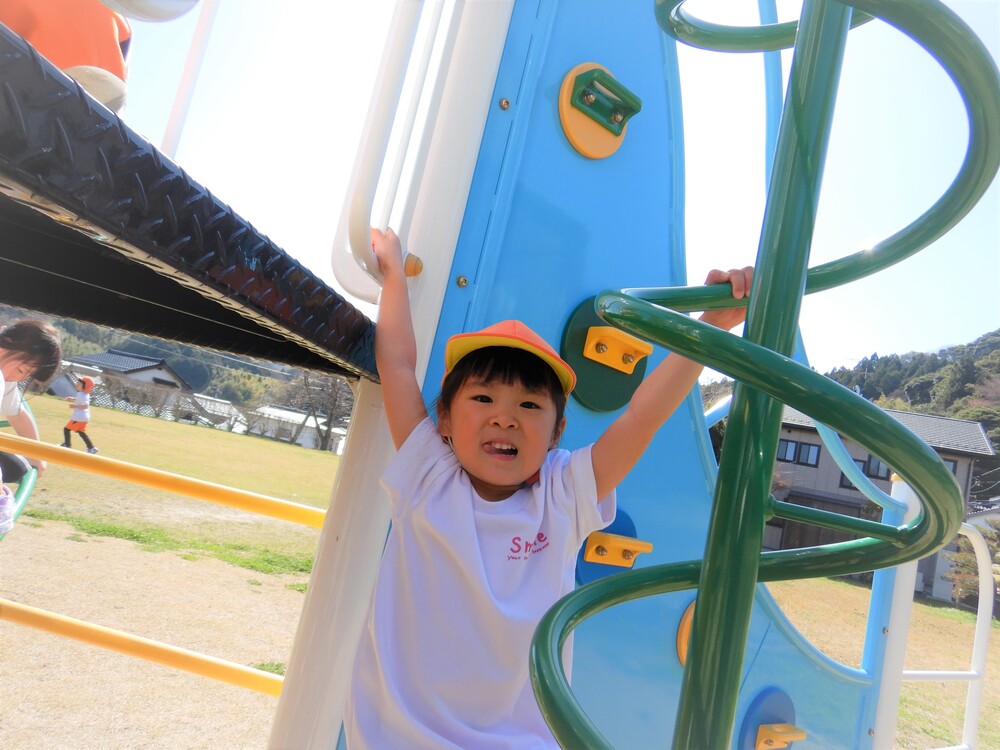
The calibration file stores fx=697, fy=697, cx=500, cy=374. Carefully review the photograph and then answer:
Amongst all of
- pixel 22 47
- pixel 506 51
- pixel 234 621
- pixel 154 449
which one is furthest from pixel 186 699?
pixel 154 449

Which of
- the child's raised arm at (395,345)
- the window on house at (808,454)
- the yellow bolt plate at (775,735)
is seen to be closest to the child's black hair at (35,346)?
the child's raised arm at (395,345)

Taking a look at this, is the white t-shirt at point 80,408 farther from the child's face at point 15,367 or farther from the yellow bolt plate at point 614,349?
the yellow bolt plate at point 614,349

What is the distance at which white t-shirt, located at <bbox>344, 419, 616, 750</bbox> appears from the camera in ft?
2.86

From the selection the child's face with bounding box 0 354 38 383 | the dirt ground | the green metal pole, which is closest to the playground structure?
the green metal pole

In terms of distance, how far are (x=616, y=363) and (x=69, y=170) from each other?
883mm

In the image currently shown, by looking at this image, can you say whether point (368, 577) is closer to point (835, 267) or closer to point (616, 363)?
point (616, 363)

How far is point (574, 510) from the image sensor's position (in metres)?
0.98

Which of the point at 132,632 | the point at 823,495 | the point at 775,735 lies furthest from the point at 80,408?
the point at 775,735

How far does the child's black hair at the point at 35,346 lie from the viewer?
335cm

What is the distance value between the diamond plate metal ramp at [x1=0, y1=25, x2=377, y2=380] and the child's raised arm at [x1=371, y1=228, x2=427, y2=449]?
0.08 ft

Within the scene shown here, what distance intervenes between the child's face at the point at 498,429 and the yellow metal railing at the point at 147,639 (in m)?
0.71

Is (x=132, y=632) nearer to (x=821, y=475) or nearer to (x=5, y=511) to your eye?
(x=5, y=511)

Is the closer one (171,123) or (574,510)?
(171,123)

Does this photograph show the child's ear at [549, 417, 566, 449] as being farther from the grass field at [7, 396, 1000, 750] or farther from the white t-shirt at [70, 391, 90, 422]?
the white t-shirt at [70, 391, 90, 422]
